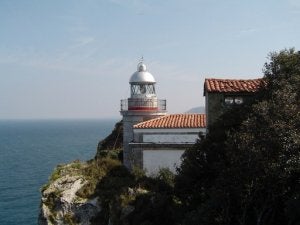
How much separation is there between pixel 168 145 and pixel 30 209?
27.6 metres

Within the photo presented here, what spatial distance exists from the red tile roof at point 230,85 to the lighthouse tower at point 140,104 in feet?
28.0

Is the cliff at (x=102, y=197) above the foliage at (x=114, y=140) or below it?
below

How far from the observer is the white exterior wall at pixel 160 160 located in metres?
24.7

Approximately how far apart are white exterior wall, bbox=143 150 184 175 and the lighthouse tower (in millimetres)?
3580

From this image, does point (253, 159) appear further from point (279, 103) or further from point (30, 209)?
point (30, 209)

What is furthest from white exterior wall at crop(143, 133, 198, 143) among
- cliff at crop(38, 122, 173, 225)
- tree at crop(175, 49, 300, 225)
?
tree at crop(175, 49, 300, 225)

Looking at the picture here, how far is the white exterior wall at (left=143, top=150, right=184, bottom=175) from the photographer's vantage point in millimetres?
24719

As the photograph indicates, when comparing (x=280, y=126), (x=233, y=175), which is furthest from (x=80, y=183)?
(x=280, y=126)

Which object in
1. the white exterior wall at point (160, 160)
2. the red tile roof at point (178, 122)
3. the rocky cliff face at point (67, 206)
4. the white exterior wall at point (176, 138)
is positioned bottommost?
the rocky cliff face at point (67, 206)

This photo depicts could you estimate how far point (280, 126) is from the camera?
13391 millimetres

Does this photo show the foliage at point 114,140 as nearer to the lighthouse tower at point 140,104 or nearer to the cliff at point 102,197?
the lighthouse tower at point 140,104

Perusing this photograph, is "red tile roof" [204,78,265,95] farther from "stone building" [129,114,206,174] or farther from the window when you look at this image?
"stone building" [129,114,206,174]

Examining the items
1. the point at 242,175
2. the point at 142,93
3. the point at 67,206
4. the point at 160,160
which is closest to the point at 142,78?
the point at 142,93

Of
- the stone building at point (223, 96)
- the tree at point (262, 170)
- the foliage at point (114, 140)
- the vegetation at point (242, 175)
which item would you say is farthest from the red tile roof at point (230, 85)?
the foliage at point (114, 140)
